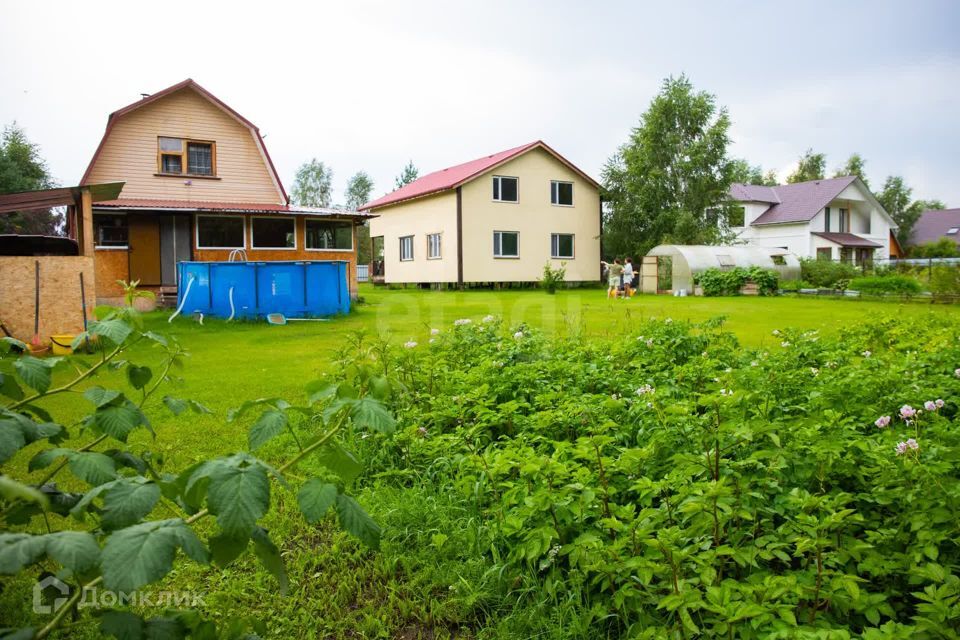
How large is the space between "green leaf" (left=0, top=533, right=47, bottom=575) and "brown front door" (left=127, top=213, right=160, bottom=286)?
2111cm

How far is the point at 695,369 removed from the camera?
4180 millimetres

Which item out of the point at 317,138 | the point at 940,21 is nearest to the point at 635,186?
the point at 940,21

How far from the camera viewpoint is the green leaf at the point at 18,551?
92 centimetres

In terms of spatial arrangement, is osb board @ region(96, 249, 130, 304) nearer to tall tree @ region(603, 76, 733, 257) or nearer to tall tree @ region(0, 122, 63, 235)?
tall tree @ region(0, 122, 63, 235)

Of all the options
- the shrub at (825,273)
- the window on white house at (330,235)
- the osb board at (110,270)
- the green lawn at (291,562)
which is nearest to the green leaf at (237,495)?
the green lawn at (291,562)

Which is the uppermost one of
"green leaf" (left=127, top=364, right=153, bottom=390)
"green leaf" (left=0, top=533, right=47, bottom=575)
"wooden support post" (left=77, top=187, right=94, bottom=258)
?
"wooden support post" (left=77, top=187, right=94, bottom=258)

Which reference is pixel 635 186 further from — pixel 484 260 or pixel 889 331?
pixel 889 331

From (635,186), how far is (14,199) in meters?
31.4

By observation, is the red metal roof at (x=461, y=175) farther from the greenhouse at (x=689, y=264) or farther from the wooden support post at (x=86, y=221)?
the wooden support post at (x=86, y=221)

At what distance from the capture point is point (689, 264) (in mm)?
26766

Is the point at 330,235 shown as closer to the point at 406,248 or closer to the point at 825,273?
the point at 406,248

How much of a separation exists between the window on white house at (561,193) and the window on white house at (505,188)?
1.96 meters

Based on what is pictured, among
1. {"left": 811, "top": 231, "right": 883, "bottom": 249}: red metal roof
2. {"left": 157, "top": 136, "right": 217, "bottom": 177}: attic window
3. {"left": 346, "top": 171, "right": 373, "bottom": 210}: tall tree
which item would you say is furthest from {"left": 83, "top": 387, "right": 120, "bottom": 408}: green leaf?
{"left": 346, "top": 171, "right": 373, "bottom": 210}: tall tree

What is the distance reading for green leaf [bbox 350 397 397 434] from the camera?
1437 mm
